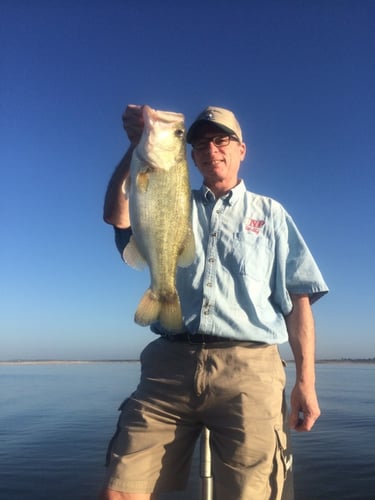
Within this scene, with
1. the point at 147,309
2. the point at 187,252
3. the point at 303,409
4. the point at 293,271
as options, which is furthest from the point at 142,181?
the point at 303,409

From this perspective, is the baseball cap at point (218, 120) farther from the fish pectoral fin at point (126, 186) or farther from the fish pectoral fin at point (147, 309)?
the fish pectoral fin at point (147, 309)

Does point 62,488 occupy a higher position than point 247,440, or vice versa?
point 247,440

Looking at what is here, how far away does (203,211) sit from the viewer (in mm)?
4320

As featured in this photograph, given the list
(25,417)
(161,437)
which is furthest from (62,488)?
(25,417)

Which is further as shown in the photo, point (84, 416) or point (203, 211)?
point (84, 416)

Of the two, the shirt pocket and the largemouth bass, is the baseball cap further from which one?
the shirt pocket

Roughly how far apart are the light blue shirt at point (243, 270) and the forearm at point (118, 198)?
22 cm

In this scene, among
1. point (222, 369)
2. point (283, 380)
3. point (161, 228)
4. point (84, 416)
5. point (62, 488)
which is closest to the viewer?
point (161, 228)

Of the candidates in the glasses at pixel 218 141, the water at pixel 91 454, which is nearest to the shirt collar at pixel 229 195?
the glasses at pixel 218 141

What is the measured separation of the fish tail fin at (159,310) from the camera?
3.43 m

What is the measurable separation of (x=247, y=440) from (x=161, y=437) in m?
0.69

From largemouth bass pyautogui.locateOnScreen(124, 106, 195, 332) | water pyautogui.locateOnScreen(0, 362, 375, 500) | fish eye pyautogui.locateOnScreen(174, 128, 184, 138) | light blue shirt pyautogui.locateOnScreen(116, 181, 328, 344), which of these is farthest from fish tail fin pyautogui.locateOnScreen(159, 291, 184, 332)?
water pyautogui.locateOnScreen(0, 362, 375, 500)

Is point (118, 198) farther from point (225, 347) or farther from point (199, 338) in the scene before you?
point (225, 347)

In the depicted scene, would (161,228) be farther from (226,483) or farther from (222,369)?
(226,483)
